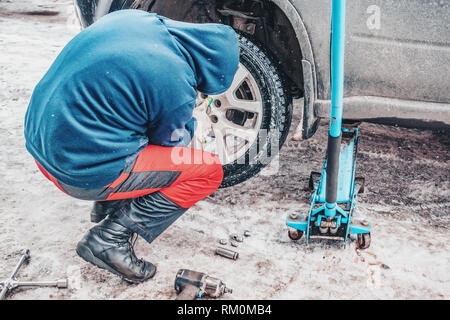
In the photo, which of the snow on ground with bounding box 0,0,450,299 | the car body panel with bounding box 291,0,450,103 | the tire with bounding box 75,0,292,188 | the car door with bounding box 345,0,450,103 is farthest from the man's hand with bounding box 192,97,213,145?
the car door with bounding box 345,0,450,103

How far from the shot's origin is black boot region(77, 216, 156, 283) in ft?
6.56

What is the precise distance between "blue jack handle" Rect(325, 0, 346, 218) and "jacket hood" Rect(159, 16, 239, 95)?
42cm

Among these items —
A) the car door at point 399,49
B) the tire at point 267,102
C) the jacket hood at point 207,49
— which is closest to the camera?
the jacket hood at point 207,49

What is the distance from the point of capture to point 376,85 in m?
2.15

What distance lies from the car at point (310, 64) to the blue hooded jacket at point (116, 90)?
1.92ft

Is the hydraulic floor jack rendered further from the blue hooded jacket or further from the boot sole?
the boot sole

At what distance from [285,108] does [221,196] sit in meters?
0.66

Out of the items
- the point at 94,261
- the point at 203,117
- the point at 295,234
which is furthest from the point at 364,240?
the point at 94,261

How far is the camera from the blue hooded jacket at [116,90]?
5.32 feet

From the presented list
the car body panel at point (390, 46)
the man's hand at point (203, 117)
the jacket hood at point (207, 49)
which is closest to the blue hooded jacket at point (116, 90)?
the jacket hood at point (207, 49)

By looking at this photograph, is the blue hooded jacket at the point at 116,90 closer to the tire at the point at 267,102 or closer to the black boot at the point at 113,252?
the black boot at the point at 113,252

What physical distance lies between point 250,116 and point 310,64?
2.12ft
